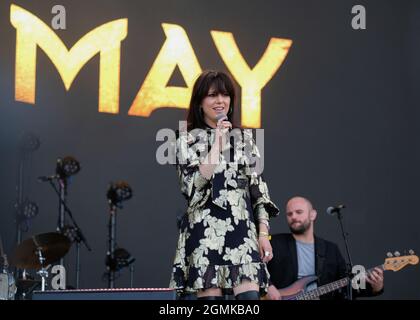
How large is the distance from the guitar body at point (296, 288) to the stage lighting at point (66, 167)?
2.20 metres

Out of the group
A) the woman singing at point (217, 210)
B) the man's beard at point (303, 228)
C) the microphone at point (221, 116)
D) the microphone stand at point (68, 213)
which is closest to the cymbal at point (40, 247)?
the microphone stand at point (68, 213)

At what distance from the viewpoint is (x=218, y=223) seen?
10.1 feet

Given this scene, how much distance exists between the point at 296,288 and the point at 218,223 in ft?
7.23

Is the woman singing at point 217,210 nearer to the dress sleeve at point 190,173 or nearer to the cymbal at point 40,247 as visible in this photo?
the dress sleeve at point 190,173

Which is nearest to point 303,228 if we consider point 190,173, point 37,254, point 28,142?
point 37,254

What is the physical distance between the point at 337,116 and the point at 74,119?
2284 millimetres

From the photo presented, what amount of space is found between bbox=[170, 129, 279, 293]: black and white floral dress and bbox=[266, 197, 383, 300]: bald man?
2.09m

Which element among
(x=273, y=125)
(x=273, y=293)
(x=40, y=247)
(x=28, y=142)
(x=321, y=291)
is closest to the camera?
(x=273, y=293)

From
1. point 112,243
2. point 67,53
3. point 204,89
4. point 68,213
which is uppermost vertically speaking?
point 67,53

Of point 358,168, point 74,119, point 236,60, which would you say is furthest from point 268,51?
point 74,119

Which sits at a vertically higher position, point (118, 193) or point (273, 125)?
point (273, 125)

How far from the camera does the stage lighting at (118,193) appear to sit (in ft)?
21.5

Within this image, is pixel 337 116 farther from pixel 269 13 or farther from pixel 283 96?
pixel 269 13

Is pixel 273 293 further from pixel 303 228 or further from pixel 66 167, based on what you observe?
Result: pixel 66 167
